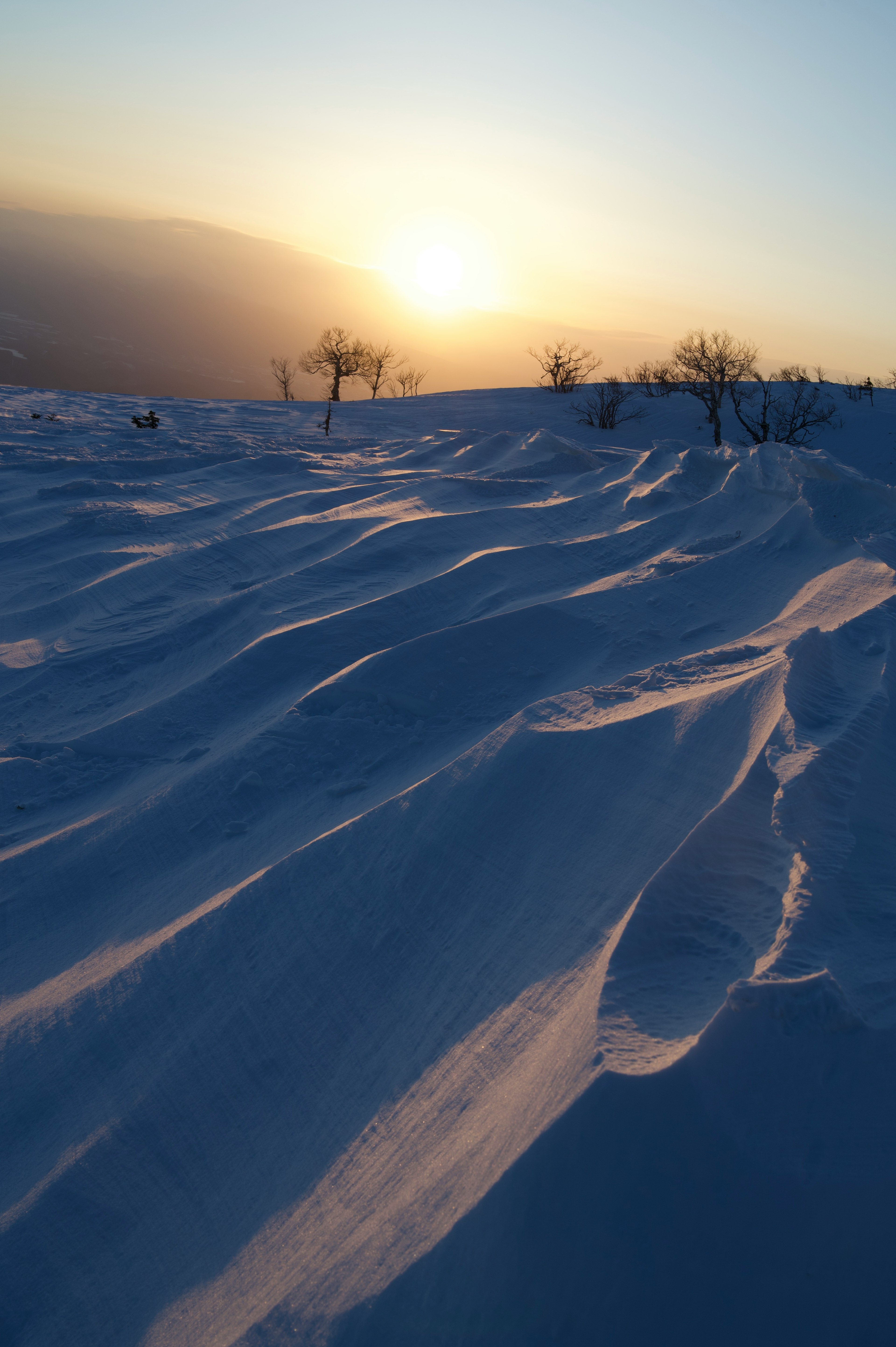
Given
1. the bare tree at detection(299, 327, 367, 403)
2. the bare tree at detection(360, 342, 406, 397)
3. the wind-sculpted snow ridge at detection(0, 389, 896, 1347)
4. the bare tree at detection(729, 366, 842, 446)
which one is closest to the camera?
the wind-sculpted snow ridge at detection(0, 389, 896, 1347)

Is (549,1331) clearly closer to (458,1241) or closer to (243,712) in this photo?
(458,1241)

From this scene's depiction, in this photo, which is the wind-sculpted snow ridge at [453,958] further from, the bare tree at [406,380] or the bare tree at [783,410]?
the bare tree at [406,380]

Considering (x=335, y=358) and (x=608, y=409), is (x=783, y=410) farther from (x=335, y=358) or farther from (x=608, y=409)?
(x=335, y=358)

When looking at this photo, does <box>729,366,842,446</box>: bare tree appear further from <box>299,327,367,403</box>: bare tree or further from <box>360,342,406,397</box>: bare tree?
<box>360,342,406,397</box>: bare tree

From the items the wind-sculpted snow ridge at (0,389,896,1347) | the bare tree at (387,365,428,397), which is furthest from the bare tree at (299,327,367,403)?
the wind-sculpted snow ridge at (0,389,896,1347)

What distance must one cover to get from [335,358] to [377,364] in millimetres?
3364

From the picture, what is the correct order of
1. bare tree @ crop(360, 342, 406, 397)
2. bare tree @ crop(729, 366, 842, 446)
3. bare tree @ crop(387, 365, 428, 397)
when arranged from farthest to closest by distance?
bare tree @ crop(387, 365, 428, 397)
bare tree @ crop(360, 342, 406, 397)
bare tree @ crop(729, 366, 842, 446)

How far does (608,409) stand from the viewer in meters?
A: 14.0

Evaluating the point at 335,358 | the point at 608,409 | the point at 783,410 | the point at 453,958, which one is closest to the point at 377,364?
the point at 335,358

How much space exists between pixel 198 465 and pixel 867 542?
5.78m

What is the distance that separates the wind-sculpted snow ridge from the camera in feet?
3.56

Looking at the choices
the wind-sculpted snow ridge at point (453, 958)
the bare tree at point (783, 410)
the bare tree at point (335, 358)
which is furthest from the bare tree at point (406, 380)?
the wind-sculpted snow ridge at point (453, 958)

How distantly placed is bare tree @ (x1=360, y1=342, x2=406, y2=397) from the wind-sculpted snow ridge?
24061mm

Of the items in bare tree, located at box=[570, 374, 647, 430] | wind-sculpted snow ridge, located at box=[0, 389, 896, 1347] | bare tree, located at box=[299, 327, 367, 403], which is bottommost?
wind-sculpted snow ridge, located at box=[0, 389, 896, 1347]
